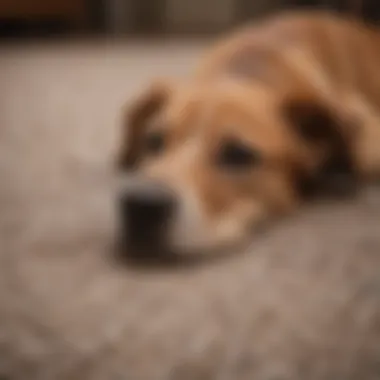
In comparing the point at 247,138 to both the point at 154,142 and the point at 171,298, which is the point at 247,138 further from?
the point at 171,298

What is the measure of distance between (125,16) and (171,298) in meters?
3.37

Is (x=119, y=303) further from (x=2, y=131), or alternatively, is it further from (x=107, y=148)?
(x=2, y=131)

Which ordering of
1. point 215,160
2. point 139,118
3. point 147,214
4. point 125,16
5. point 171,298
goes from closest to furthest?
point 171,298, point 147,214, point 215,160, point 139,118, point 125,16

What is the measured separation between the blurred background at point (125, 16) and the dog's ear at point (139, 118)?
236cm

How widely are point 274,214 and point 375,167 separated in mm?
348

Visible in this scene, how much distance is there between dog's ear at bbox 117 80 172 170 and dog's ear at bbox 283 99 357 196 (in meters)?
0.28

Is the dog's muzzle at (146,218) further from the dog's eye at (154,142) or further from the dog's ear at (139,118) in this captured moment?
the dog's ear at (139,118)

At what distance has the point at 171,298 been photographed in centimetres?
113

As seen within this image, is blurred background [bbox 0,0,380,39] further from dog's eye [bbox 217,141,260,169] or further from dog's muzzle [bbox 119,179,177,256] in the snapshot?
dog's muzzle [bbox 119,179,177,256]

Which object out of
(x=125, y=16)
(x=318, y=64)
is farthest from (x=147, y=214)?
(x=125, y=16)

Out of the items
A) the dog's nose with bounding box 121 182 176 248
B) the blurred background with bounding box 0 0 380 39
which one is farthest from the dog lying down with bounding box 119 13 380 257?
the blurred background with bounding box 0 0 380 39

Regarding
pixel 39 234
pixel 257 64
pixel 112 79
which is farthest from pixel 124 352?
pixel 112 79

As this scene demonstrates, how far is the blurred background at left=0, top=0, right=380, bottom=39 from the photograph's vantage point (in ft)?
13.3

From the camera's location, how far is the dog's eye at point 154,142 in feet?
5.24
